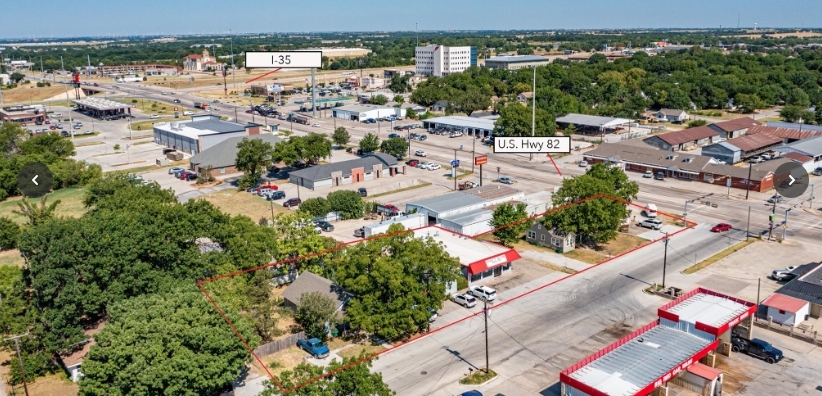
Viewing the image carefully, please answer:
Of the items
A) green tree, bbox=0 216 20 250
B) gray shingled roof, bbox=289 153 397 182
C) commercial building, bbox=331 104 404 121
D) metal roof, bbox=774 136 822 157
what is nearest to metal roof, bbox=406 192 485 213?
gray shingled roof, bbox=289 153 397 182

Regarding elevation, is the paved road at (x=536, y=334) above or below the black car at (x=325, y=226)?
below

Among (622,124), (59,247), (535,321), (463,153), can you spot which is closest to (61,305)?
(59,247)

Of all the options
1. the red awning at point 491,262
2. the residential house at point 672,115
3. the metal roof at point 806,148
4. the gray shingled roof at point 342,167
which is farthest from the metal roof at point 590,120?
the red awning at point 491,262

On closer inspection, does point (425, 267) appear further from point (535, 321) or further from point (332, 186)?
point (332, 186)

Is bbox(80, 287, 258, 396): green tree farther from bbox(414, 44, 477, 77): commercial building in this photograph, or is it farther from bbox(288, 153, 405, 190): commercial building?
bbox(414, 44, 477, 77): commercial building

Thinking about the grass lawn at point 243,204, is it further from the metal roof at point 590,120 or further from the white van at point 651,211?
the metal roof at point 590,120

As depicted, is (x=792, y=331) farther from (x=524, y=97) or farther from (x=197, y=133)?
(x=524, y=97)
